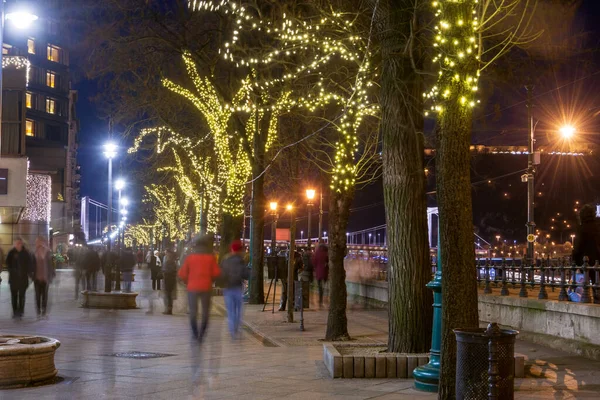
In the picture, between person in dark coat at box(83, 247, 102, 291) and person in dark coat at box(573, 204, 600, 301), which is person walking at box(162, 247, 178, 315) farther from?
person in dark coat at box(573, 204, 600, 301)

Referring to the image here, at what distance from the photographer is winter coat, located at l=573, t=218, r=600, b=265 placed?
1570 centimetres

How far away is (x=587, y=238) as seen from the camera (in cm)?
1574

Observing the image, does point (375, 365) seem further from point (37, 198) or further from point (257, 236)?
point (37, 198)

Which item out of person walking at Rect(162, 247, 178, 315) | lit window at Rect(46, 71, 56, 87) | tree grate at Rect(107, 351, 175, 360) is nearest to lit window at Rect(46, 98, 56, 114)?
lit window at Rect(46, 71, 56, 87)

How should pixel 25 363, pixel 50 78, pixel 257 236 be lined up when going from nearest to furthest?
pixel 25 363 → pixel 257 236 → pixel 50 78

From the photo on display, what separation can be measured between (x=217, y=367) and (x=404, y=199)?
375 cm

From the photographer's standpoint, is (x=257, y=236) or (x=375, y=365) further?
(x=257, y=236)

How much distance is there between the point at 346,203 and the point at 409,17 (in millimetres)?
4409

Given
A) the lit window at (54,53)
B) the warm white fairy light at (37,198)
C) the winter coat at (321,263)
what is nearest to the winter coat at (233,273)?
the winter coat at (321,263)

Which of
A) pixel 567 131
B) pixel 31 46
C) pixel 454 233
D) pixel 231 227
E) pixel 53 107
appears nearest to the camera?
pixel 454 233

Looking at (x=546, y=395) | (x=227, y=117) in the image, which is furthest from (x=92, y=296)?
(x=546, y=395)

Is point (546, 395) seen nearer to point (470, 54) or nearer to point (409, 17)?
point (470, 54)

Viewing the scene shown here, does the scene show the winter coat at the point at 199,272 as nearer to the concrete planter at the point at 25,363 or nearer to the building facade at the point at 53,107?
the concrete planter at the point at 25,363

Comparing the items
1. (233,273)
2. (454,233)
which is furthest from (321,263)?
(454,233)
